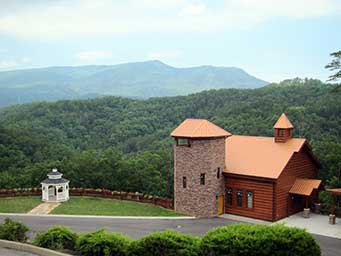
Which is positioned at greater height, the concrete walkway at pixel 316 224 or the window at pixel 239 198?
the window at pixel 239 198

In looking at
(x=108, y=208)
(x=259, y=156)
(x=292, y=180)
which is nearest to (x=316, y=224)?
(x=292, y=180)

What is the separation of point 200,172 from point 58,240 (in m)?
11.5

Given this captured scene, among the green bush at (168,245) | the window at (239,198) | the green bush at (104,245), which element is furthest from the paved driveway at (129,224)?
the green bush at (168,245)

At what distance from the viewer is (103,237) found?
1516 cm

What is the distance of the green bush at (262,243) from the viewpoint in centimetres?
1353

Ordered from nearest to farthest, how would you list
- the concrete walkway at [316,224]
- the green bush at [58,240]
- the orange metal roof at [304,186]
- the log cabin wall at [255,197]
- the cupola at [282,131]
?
the green bush at [58,240], the concrete walkway at [316,224], the log cabin wall at [255,197], the orange metal roof at [304,186], the cupola at [282,131]

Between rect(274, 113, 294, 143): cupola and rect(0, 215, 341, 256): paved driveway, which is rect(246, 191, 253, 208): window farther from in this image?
rect(274, 113, 294, 143): cupola

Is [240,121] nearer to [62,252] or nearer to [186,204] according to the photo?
[186,204]

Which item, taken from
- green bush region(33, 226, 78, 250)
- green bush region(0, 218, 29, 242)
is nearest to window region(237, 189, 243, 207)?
green bush region(33, 226, 78, 250)

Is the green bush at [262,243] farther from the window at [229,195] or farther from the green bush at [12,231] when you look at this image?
the window at [229,195]

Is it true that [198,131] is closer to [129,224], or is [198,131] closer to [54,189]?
[129,224]

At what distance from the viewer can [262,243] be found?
44.5 feet

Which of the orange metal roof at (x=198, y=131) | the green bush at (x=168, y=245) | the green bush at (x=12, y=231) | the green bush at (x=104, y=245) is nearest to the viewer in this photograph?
the green bush at (x=168, y=245)

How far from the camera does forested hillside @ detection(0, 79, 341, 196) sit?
34094 millimetres
